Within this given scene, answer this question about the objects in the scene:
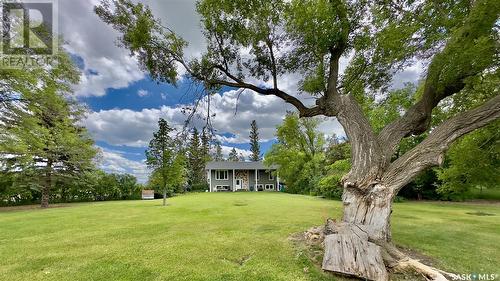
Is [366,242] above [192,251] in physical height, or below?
above

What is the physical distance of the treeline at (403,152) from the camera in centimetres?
694

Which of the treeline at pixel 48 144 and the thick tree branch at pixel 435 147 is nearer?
the thick tree branch at pixel 435 147

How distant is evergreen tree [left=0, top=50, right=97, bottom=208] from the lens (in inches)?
478

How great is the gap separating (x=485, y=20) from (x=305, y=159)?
23.1m

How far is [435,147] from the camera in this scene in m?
4.59

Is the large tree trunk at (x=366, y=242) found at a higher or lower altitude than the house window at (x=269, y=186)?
higher

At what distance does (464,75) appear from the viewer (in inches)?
199

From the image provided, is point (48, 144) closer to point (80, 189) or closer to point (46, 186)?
point (46, 186)

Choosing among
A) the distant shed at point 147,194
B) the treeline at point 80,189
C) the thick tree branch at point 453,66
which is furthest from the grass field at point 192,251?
the distant shed at point 147,194

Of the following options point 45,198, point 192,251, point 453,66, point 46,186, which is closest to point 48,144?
point 46,186

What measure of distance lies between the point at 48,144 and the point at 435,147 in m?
19.9

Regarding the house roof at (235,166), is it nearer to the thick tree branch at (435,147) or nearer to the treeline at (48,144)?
the treeline at (48,144)

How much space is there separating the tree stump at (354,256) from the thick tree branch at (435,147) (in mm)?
1362

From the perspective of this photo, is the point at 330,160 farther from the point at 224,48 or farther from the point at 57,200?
the point at 57,200
